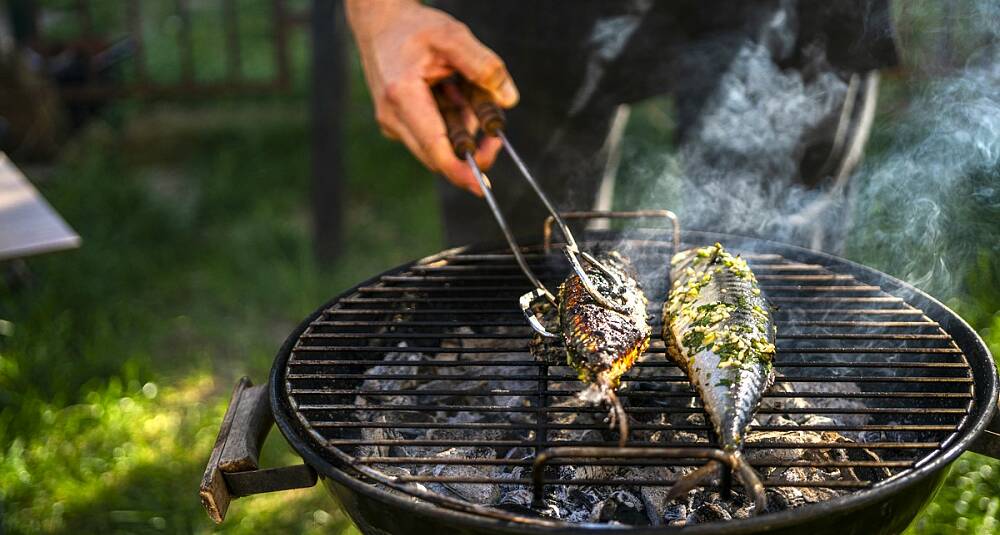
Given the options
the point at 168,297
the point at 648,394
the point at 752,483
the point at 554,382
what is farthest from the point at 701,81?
the point at 168,297

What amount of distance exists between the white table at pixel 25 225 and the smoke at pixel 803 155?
2.80m

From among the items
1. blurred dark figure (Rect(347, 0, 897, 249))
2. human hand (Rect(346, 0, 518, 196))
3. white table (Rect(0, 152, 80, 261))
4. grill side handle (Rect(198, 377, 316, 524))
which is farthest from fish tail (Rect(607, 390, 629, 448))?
white table (Rect(0, 152, 80, 261))

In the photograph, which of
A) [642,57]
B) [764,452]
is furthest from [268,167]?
[764,452]

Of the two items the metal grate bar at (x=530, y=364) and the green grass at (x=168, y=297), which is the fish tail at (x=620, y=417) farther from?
the green grass at (x=168, y=297)

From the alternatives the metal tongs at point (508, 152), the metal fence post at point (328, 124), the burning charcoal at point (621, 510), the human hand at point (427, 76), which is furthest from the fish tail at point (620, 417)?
the metal fence post at point (328, 124)

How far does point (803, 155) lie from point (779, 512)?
242 cm

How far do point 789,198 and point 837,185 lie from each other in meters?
0.22

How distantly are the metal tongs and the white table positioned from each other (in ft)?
7.08

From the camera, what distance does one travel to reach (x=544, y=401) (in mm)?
2375

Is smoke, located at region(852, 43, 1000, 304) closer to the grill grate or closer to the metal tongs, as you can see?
the grill grate

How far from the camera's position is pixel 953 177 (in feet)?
12.0

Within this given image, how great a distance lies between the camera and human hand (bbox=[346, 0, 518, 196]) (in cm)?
278

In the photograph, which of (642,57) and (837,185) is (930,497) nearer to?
(837,185)

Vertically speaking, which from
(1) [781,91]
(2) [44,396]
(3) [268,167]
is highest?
(1) [781,91]
